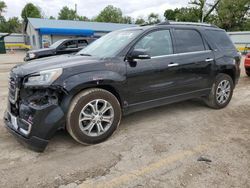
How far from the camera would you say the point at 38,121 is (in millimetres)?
3387

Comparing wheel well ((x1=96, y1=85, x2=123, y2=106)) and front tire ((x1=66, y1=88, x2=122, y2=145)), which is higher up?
wheel well ((x1=96, y1=85, x2=123, y2=106))

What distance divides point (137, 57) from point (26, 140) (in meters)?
2.00

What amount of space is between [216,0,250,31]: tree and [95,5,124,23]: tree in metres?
34.1

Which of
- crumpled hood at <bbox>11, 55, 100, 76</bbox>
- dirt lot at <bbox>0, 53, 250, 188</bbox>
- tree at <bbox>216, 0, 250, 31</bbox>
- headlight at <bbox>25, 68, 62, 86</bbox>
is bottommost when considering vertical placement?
dirt lot at <bbox>0, 53, 250, 188</bbox>

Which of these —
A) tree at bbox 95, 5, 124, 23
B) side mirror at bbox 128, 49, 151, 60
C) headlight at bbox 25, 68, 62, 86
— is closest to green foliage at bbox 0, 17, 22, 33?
tree at bbox 95, 5, 124, 23

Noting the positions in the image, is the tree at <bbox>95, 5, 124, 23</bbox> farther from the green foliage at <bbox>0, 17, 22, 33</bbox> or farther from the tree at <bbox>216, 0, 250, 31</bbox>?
the tree at <bbox>216, 0, 250, 31</bbox>

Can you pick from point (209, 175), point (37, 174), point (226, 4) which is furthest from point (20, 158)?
point (226, 4)

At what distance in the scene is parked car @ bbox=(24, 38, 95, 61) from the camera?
12.0m

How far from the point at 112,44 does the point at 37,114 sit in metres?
1.86

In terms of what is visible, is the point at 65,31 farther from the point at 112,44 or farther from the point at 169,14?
the point at 169,14

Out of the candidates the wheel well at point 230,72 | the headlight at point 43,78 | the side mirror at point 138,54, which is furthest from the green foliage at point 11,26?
the headlight at point 43,78

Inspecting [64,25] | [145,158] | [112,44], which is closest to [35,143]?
[145,158]

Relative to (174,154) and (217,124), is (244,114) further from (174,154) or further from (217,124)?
(174,154)

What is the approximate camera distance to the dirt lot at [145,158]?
2.95m
